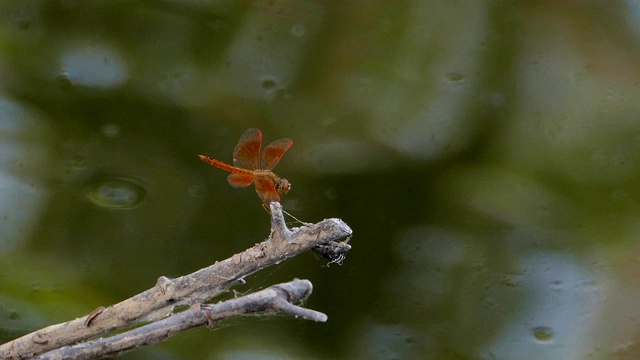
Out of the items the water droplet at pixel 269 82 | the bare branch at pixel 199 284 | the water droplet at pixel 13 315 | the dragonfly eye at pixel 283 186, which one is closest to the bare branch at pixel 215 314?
the bare branch at pixel 199 284

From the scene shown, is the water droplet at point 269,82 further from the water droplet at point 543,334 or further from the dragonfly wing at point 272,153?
the water droplet at point 543,334

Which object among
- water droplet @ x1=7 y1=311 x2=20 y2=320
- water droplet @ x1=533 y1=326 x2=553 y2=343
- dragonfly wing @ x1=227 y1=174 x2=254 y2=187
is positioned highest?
dragonfly wing @ x1=227 y1=174 x2=254 y2=187

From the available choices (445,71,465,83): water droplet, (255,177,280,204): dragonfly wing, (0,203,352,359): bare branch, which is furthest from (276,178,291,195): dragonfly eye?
(445,71,465,83): water droplet

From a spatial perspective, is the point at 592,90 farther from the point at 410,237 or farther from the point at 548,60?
the point at 410,237

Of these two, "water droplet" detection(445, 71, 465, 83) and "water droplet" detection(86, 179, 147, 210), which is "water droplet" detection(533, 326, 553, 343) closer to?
"water droplet" detection(445, 71, 465, 83)

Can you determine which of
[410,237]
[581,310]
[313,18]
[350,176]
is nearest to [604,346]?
[581,310]

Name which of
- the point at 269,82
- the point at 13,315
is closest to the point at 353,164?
the point at 269,82
